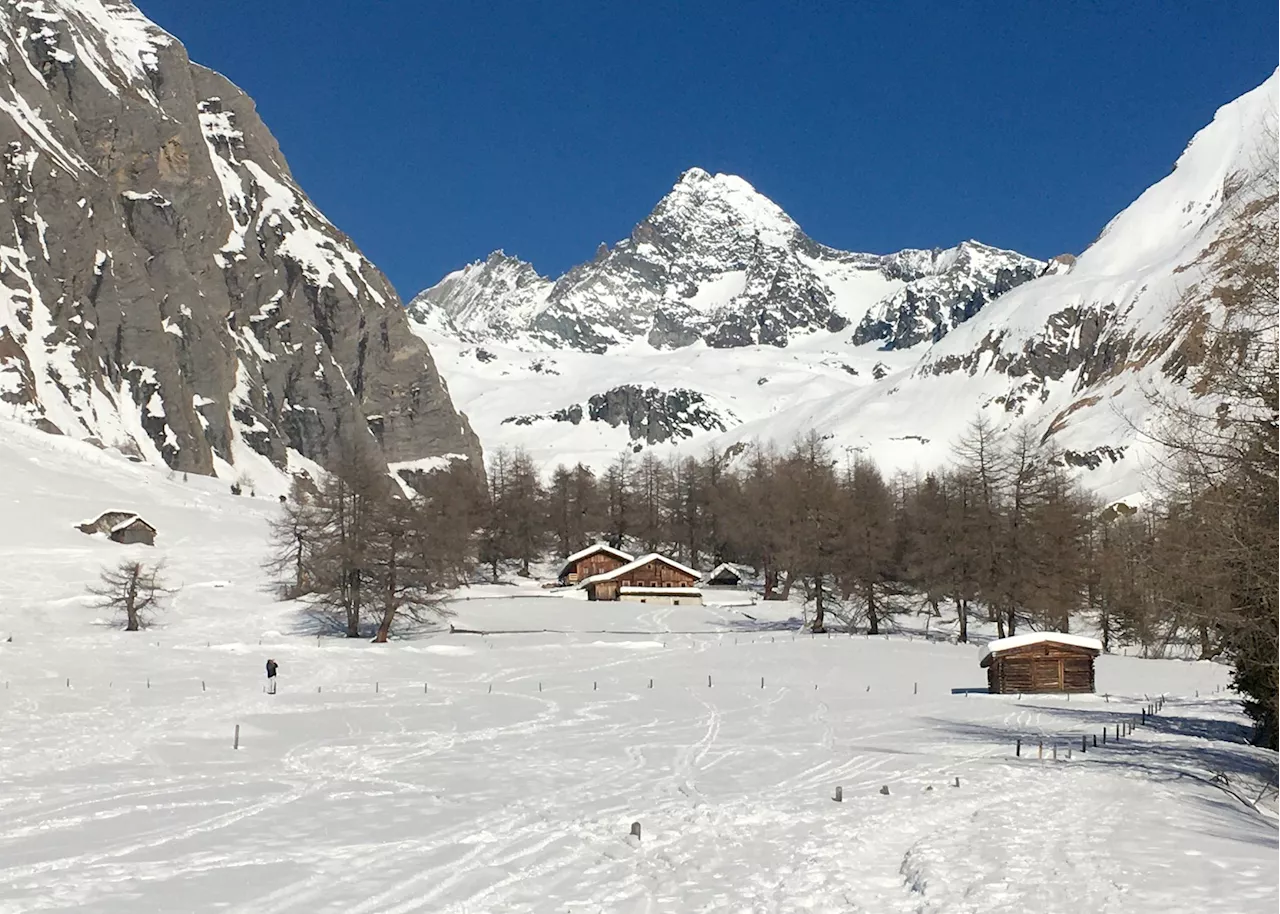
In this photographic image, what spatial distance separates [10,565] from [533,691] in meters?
35.9

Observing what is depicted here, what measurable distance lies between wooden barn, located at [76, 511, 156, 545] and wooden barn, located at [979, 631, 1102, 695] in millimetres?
53031

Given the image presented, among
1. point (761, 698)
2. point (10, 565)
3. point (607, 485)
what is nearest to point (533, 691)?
point (761, 698)

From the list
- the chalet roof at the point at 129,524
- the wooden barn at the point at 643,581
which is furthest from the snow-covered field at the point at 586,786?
the wooden barn at the point at 643,581

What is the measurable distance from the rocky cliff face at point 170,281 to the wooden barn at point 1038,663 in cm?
8640

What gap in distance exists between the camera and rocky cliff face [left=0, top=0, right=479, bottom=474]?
125875 mm

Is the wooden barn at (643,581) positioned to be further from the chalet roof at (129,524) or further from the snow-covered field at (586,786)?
the chalet roof at (129,524)

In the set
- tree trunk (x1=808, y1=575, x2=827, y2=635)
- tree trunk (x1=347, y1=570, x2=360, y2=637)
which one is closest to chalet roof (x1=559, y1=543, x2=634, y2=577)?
tree trunk (x1=808, y1=575, x2=827, y2=635)

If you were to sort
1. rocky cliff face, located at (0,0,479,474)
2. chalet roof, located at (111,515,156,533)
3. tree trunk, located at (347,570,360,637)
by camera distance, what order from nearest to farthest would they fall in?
tree trunk, located at (347,570,360,637) → chalet roof, located at (111,515,156,533) → rocky cliff face, located at (0,0,479,474)

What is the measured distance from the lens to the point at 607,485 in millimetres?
107938

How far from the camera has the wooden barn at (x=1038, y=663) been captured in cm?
3859

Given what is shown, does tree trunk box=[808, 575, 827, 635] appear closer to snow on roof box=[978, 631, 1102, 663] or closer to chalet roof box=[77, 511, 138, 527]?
snow on roof box=[978, 631, 1102, 663]

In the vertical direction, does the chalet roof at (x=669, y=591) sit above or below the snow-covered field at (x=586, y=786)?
above

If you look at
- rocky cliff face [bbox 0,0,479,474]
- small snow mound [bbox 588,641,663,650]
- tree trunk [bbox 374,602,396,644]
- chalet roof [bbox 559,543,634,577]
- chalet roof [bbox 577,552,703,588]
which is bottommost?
small snow mound [bbox 588,641,663,650]

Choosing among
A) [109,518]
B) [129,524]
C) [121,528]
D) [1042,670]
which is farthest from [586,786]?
[109,518]
